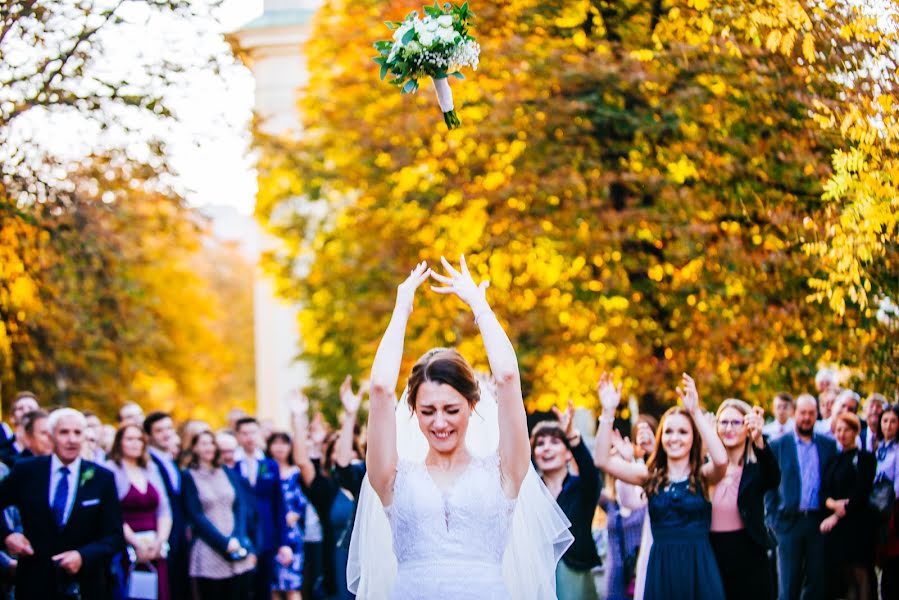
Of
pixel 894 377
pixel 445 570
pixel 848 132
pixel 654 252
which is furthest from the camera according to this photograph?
pixel 654 252

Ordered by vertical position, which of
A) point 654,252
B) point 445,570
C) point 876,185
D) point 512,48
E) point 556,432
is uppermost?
point 512,48

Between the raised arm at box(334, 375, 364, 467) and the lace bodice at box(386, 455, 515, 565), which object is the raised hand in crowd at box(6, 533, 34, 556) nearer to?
the raised arm at box(334, 375, 364, 467)

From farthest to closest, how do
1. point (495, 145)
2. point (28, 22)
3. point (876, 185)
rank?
1. point (495, 145)
2. point (28, 22)
3. point (876, 185)

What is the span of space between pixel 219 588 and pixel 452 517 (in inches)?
323

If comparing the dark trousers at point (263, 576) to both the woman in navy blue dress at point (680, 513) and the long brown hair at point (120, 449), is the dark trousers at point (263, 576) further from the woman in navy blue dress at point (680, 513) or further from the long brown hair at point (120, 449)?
the woman in navy blue dress at point (680, 513)

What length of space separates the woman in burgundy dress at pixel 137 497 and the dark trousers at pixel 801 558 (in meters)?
5.91

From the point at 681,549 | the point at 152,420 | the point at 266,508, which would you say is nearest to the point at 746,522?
the point at 681,549

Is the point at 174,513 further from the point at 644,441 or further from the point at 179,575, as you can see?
the point at 644,441

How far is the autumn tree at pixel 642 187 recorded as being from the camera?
14.7 meters

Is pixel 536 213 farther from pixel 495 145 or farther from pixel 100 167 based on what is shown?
pixel 100 167

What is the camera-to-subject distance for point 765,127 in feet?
52.4

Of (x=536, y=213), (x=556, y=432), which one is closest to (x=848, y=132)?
(x=556, y=432)

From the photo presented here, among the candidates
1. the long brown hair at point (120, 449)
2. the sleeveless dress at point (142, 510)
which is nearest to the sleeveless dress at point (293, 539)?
the sleeveless dress at point (142, 510)

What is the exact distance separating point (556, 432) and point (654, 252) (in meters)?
6.50
